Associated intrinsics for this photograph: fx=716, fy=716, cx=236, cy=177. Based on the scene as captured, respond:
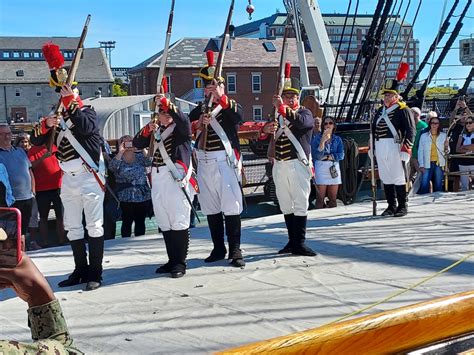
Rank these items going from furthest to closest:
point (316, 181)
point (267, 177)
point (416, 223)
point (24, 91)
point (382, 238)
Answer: point (24, 91), point (267, 177), point (316, 181), point (416, 223), point (382, 238)

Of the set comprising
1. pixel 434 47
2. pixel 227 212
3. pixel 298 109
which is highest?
pixel 434 47

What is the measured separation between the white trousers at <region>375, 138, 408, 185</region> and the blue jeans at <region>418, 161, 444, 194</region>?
298 cm

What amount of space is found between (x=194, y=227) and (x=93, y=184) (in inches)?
135

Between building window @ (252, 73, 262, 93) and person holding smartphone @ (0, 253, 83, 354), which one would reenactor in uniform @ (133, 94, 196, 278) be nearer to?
person holding smartphone @ (0, 253, 83, 354)

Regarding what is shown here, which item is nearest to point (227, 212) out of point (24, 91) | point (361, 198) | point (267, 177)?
point (267, 177)

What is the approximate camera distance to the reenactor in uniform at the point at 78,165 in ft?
19.9

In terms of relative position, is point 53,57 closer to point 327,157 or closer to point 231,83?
point 327,157

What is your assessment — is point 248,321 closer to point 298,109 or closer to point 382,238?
point 298,109

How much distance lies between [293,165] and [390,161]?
8.57 feet

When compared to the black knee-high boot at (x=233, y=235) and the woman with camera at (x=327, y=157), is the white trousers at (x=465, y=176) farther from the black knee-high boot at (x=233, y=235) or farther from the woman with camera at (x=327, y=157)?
the black knee-high boot at (x=233, y=235)

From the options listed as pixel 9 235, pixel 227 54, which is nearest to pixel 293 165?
pixel 9 235

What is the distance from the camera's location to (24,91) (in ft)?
221

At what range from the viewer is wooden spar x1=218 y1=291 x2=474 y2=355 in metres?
2.48

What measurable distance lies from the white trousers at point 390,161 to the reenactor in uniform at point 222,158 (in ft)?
9.77
